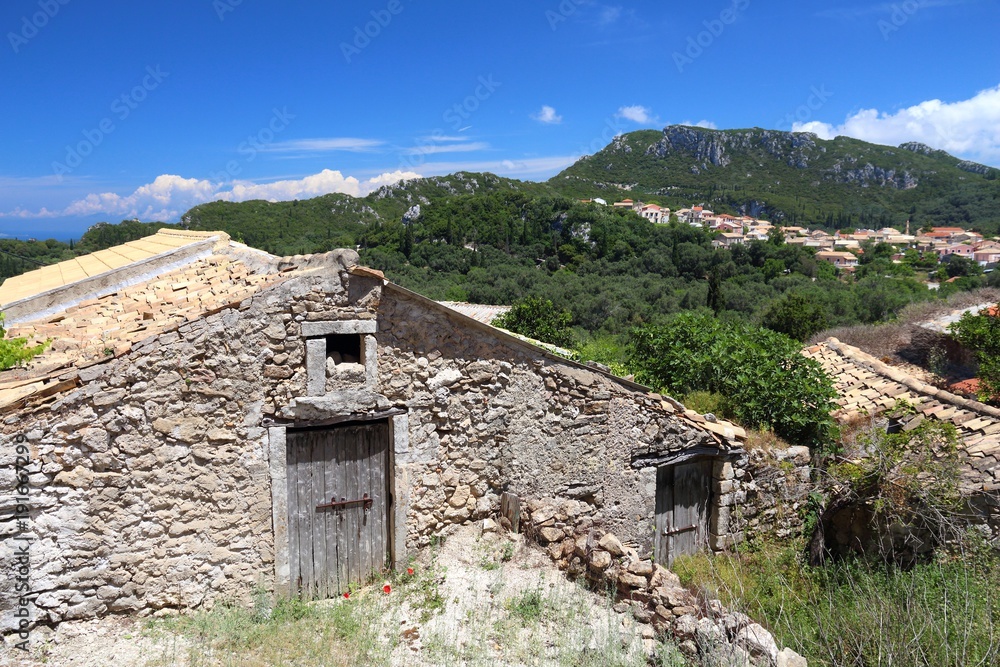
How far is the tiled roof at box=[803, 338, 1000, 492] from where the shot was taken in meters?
7.99

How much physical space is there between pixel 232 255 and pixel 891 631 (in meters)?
9.17

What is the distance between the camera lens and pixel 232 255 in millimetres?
9258

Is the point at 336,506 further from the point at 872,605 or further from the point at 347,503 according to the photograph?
the point at 872,605

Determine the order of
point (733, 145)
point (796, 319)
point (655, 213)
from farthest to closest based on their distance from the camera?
1. point (733, 145)
2. point (655, 213)
3. point (796, 319)

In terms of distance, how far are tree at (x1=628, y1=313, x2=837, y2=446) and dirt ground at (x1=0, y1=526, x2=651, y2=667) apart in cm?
456

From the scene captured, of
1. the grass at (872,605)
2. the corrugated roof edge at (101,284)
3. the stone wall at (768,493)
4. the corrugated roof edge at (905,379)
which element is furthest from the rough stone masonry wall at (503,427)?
the corrugated roof edge at (905,379)

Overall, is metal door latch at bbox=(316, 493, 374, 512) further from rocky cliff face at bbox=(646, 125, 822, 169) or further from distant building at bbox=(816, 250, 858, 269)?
rocky cliff face at bbox=(646, 125, 822, 169)

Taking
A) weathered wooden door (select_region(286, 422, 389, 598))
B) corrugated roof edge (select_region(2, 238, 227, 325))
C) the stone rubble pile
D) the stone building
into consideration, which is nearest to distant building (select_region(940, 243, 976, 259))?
the stone building

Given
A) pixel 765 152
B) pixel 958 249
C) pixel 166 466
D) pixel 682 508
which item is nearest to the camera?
pixel 166 466

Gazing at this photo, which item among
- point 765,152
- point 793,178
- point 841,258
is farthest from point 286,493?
point 765,152

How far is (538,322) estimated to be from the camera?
19594 mm

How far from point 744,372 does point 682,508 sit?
263cm

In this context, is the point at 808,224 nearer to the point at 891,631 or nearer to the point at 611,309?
the point at 611,309

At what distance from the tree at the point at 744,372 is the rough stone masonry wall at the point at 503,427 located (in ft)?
6.21
